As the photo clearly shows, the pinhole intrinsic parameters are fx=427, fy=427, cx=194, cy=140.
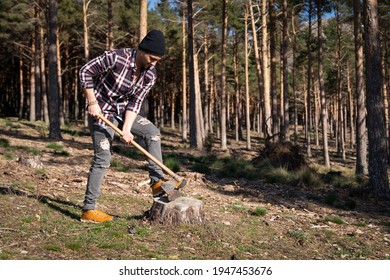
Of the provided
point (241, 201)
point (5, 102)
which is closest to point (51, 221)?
point (241, 201)

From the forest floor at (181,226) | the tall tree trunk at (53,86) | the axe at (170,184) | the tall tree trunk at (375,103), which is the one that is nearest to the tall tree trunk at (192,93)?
the tall tree trunk at (53,86)

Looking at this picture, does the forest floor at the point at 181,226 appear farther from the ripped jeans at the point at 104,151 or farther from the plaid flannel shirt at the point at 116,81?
the plaid flannel shirt at the point at 116,81

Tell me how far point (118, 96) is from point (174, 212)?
161 centimetres

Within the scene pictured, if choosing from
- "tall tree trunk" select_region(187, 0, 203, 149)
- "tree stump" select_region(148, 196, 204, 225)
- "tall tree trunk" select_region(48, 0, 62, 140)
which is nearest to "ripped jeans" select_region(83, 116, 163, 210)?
"tree stump" select_region(148, 196, 204, 225)

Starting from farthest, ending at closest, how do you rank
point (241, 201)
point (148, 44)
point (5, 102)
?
point (5, 102) < point (241, 201) < point (148, 44)

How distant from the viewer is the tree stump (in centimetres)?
539

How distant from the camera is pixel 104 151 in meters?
5.15

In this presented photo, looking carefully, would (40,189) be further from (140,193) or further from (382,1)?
A: (382,1)

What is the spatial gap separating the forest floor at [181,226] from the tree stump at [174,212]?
11cm

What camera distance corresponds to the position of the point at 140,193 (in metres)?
7.78

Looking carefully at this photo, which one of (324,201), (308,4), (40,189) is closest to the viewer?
(40,189)

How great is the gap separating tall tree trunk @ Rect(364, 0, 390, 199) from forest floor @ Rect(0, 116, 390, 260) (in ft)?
1.99

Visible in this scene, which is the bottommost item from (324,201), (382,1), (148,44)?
(324,201)
